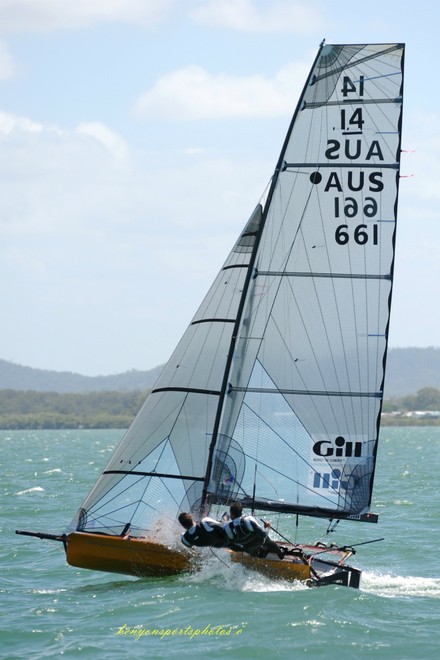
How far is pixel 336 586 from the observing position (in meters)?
13.3

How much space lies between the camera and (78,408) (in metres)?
157

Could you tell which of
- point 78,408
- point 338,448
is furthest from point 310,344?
point 78,408

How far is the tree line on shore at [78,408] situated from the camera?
461ft

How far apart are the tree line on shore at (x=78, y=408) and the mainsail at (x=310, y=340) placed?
394 ft

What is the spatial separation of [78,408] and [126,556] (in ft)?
476

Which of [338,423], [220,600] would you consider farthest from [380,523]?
[220,600]

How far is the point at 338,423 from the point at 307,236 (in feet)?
7.40

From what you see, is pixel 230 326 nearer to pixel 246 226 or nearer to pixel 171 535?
pixel 246 226

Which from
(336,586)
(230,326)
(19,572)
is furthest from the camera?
(19,572)

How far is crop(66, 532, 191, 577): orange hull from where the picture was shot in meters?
13.1

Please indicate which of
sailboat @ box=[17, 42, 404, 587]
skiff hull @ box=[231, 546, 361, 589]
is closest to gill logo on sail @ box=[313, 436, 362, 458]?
sailboat @ box=[17, 42, 404, 587]

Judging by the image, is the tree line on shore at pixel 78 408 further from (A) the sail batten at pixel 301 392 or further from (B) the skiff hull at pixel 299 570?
(B) the skiff hull at pixel 299 570

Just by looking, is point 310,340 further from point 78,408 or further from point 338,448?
point 78,408

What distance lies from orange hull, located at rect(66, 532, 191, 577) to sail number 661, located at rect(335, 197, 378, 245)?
4148 millimetres
